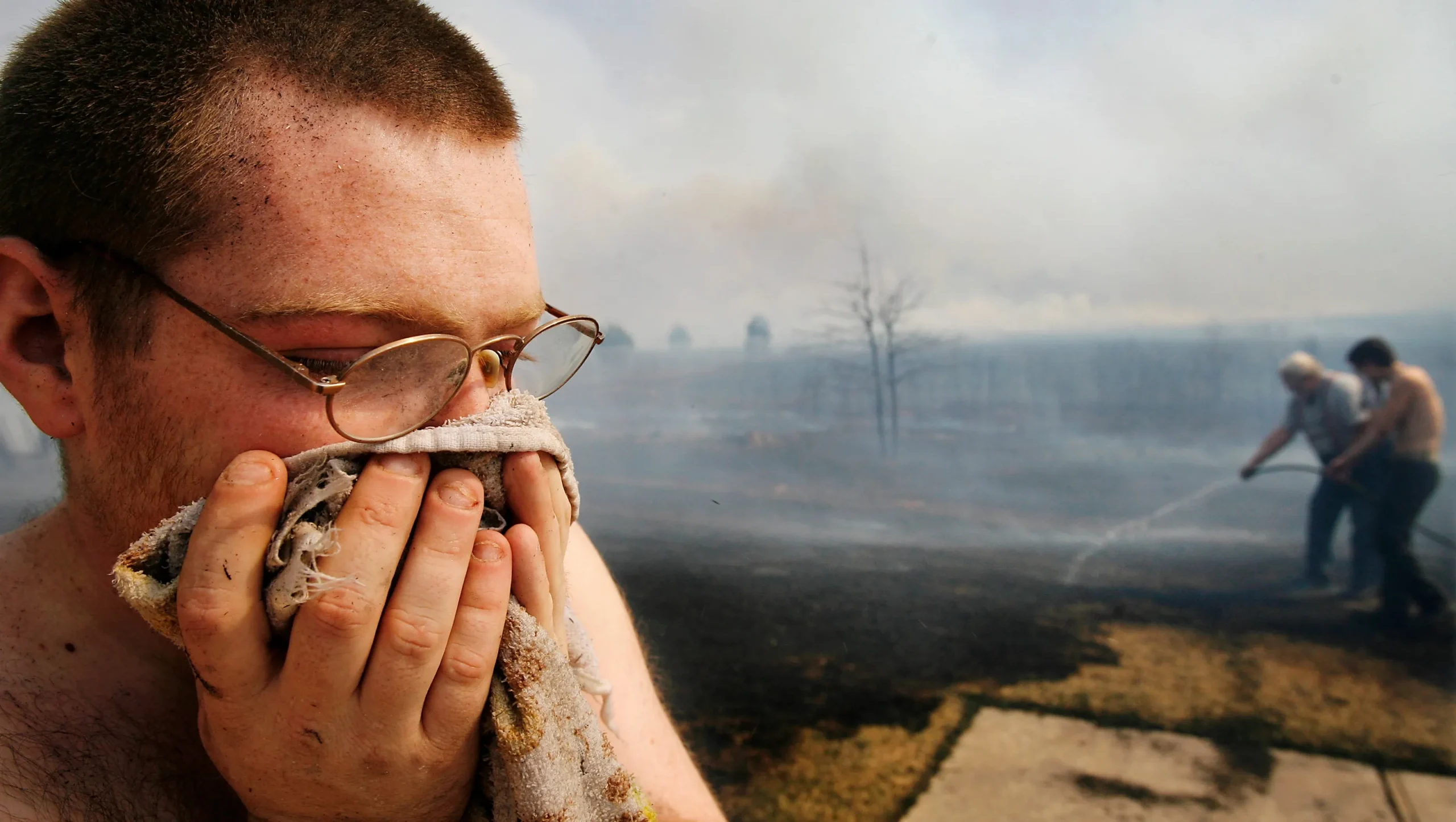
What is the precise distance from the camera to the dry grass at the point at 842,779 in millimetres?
3402

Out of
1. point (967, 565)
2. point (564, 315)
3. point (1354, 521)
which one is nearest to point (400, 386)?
point (564, 315)

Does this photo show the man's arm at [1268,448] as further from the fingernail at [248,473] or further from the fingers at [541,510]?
the fingernail at [248,473]

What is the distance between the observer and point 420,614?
1053 millimetres

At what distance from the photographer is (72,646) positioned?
54.1 inches

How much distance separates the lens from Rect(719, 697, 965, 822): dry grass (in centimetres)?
340

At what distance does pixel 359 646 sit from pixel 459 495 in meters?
0.23

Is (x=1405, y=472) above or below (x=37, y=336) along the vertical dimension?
below

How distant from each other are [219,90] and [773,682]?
11.5 ft

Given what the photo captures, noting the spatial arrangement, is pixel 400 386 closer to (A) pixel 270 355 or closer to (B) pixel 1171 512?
(A) pixel 270 355

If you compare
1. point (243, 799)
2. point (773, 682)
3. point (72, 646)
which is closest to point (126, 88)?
point (72, 646)

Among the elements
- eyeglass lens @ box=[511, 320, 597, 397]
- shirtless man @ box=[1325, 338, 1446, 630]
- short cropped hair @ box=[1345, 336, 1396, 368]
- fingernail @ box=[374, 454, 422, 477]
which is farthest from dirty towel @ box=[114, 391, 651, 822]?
short cropped hair @ box=[1345, 336, 1396, 368]

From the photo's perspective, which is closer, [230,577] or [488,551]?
[230,577]

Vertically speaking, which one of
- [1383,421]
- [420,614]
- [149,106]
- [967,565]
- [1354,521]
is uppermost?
[149,106]

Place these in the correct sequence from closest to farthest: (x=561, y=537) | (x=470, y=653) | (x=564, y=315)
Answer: (x=470, y=653) → (x=561, y=537) → (x=564, y=315)
